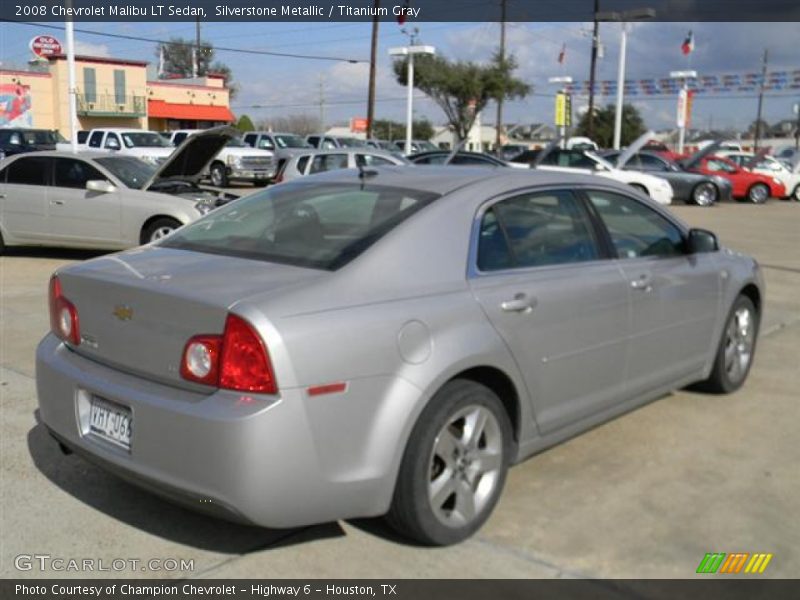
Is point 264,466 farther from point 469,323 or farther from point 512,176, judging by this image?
point 512,176

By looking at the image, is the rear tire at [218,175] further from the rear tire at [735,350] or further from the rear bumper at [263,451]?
the rear bumper at [263,451]

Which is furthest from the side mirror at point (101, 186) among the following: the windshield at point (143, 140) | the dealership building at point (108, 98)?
the dealership building at point (108, 98)

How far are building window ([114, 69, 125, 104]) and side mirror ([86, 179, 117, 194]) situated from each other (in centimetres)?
4482

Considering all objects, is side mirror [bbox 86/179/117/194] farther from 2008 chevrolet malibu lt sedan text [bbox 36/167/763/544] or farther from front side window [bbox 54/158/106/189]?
2008 chevrolet malibu lt sedan text [bbox 36/167/763/544]

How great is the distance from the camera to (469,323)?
334 cm

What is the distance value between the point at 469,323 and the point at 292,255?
2.62ft

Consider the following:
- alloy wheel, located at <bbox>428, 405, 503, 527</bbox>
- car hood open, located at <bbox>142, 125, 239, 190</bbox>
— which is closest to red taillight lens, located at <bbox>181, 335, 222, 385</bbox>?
alloy wheel, located at <bbox>428, 405, 503, 527</bbox>

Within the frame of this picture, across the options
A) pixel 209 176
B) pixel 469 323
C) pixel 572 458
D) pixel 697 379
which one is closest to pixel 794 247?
pixel 697 379

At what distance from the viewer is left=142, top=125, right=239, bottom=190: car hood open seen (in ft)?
32.8

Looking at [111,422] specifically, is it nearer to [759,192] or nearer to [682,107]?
[759,192]

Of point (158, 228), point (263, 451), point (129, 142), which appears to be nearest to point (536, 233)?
point (263, 451)

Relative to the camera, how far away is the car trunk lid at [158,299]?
3.01m

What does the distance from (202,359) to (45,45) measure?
48065mm

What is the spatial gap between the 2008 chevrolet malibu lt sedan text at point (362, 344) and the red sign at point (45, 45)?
45.8m
